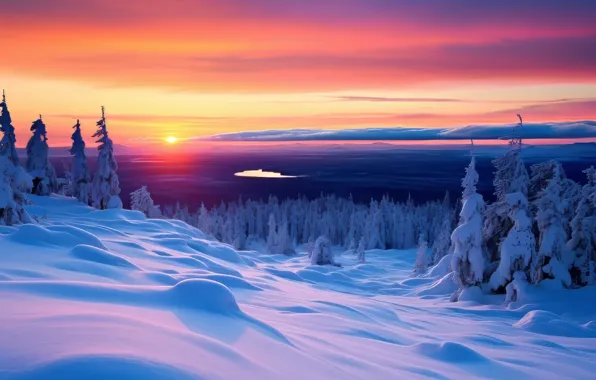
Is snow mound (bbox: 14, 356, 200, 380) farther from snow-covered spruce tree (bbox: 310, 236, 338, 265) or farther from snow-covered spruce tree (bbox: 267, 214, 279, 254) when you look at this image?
snow-covered spruce tree (bbox: 267, 214, 279, 254)

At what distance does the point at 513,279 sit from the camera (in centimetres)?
2284

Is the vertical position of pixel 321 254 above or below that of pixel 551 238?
below

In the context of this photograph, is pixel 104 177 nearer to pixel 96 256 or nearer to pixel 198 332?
pixel 96 256

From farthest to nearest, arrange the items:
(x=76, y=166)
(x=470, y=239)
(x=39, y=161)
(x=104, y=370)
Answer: (x=76, y=166) → (x=39, y=161) → (x=470, y=239) → (x=104, y=370)

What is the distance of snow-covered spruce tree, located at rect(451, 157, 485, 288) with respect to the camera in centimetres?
2347

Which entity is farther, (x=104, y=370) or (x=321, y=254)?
(x=321, y=254)

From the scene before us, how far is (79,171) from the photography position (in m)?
41.8

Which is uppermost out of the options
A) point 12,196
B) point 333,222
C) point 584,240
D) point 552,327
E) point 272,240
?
point 12,196

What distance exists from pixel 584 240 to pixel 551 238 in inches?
107

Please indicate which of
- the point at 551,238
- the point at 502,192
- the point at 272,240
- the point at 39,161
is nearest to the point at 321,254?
the point at 502,192

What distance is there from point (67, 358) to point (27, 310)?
80.9 inches

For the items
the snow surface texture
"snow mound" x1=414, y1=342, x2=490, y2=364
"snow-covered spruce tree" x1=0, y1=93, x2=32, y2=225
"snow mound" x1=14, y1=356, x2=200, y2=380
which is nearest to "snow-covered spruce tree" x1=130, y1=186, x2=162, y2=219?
"snow-covered spruce tree" x1=0, y1=93, x2=32, y2=225

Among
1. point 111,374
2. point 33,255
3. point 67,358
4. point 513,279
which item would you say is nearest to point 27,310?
point 67,358

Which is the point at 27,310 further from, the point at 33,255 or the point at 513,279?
the point at 513,279
